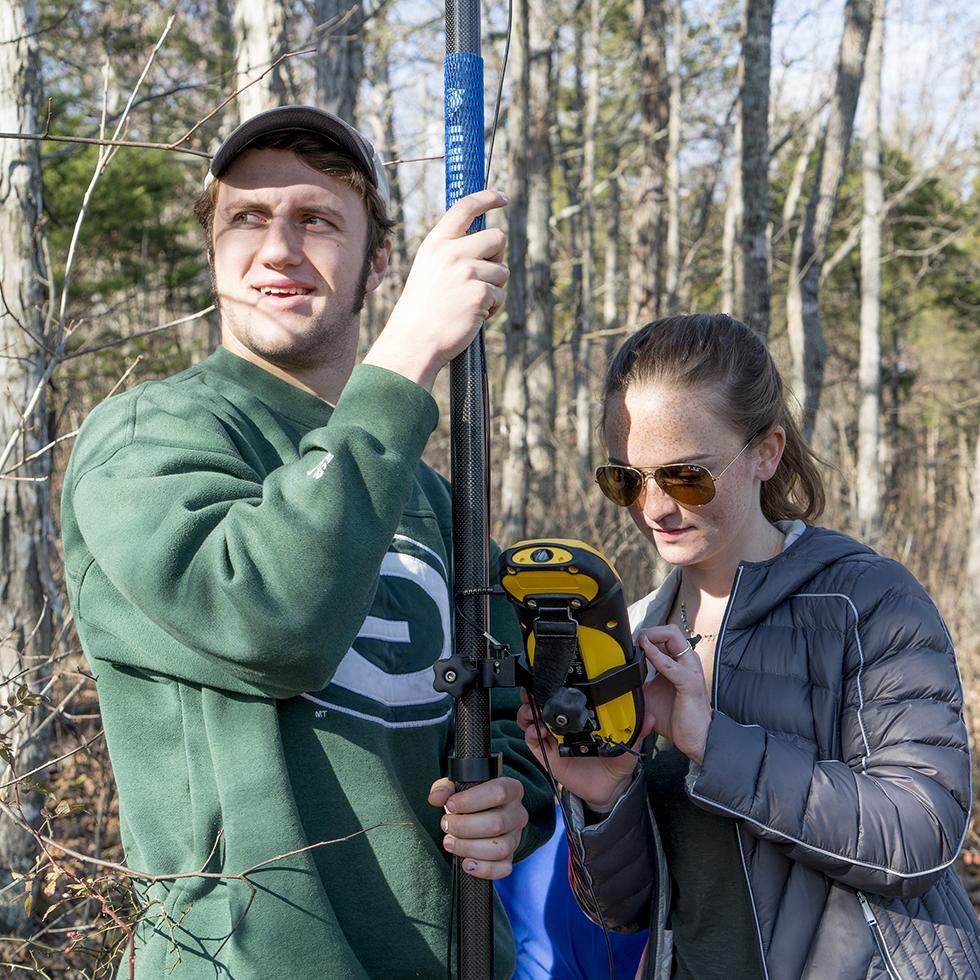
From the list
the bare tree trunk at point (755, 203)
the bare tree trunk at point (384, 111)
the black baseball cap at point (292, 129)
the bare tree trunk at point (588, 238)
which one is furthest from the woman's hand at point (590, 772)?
the bare tree trunk at point (384, 111)

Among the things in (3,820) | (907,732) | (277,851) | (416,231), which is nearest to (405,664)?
(277,851)

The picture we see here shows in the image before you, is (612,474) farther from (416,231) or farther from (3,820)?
(416,231)

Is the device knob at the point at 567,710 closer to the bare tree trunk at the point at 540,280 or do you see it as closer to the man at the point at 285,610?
the man at the point at 285,610

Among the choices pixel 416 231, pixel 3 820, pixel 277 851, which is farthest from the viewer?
pixel 416 231

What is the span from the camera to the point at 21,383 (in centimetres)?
414

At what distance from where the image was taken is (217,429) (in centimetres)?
179

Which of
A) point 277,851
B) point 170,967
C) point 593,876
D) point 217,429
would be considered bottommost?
point 593,876

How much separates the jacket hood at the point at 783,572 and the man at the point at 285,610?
0.61 metres

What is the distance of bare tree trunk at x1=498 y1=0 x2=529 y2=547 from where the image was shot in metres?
9.55

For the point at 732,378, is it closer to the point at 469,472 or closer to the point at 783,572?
the point at 783,572

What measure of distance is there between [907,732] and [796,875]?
34 centimetres

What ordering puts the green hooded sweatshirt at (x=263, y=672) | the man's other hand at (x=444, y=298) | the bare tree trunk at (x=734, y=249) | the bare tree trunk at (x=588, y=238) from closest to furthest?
the green hooded sweatshirt at (x=263, y=672) → the man's other hand at (x=444, y=298) → the bare tree trunk at (x=734, y=249) → the bare tree trunk at (x=588, y=238)

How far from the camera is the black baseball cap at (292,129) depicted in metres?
2.02

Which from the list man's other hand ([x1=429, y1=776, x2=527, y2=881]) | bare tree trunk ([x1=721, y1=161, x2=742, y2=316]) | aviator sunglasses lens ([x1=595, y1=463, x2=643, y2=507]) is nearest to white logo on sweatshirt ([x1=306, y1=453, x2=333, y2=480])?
man's other hand ([x1=429, y1=776, x2=527, y2=881])
